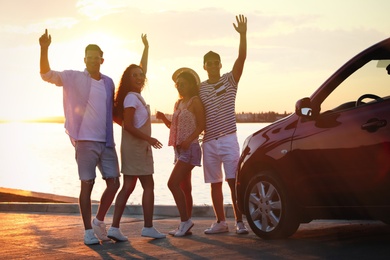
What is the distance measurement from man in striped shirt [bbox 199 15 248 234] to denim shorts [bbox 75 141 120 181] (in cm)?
112

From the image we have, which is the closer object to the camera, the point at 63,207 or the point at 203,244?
the point at 203,244

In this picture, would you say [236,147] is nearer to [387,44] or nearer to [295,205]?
[295,205]

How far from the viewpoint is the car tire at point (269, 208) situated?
8.41 metres

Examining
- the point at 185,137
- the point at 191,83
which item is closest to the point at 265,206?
the point at 185,137

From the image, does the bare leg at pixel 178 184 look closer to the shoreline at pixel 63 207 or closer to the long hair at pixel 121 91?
the long hair at pixel 121 91

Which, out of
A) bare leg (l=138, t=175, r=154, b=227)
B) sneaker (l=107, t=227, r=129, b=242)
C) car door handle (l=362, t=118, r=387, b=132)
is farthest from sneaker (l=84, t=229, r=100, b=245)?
car door handle (l=362, t=118, r=387, b=132)

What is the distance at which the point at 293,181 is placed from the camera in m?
8.35

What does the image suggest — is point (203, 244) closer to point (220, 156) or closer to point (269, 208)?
point (269, 208)

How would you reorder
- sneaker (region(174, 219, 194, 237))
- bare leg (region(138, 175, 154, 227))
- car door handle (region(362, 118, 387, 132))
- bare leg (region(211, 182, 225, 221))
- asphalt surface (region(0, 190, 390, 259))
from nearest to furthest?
car door handle (region(362, 118, 387, 132)), asphalt surface (region(0, 190, 390, 259)), bare leg (region(138, 175, 154, 227)), sneaker (region(174, 219, 194, 237)), bare leg (region(211, 182, 225, 221))

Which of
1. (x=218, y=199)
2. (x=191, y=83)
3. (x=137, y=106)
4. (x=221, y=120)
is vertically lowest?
(x=218, y=199)

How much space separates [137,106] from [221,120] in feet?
3.14

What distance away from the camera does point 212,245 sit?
840 centimetres

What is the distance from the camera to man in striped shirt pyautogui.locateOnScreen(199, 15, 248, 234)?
9461mm

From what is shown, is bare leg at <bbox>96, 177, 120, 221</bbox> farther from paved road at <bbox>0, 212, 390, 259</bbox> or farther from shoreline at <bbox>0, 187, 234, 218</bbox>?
shoreline at <bbox>0, 187, 234, 218</bbox>
